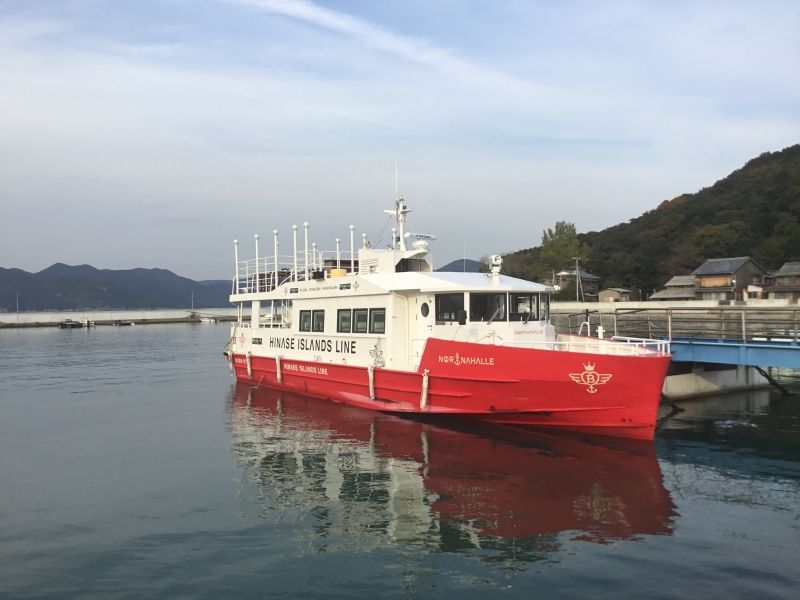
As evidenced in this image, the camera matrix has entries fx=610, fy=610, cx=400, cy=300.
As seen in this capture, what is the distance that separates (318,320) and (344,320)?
68.8 inches

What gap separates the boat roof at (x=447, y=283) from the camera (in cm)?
1755

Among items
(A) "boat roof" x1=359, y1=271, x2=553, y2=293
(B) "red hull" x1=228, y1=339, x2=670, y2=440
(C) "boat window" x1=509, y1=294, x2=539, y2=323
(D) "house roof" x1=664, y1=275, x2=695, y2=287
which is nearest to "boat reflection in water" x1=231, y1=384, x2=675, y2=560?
(B) "red hull" x1=228, y1=339, x2=670, y2=440

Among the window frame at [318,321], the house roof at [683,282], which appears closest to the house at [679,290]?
the house roof at [683,282]

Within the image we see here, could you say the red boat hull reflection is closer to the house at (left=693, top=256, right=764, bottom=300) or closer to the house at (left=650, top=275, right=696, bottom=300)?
the house at (left=693, top=256, right=764, bottom=300)

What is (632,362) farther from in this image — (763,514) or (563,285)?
(563,285)

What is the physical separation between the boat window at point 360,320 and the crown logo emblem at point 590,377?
739 centimetres

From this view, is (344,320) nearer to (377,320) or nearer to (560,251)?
(377,320)

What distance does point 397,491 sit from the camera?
12.3 metres

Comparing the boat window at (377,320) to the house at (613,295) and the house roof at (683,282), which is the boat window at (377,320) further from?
the house at (613,295)

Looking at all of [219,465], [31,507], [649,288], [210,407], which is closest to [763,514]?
[219,465]

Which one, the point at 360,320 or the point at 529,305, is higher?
the point at 529,305

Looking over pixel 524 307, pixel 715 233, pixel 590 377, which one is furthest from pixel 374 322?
pixel 715 233

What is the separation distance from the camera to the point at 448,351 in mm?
16969

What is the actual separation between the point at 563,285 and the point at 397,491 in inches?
2764
